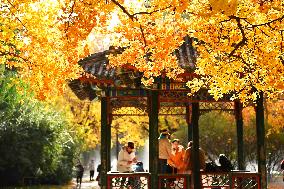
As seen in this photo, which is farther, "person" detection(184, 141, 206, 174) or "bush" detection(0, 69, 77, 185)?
"bush" detection(0, 69, 77, 185)

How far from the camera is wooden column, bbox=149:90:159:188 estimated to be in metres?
12.3

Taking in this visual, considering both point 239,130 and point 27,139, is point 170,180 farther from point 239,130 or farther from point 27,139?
point 27,139

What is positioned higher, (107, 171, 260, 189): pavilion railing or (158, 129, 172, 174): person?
(158, 129, 172, 174): person

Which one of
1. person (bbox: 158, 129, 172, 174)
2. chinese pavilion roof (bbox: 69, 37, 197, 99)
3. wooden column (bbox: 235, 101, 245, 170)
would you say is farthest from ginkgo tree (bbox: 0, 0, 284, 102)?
wooden column (bbox: 235, 101, 245, 170)

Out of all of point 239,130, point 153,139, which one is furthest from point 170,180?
point 239,130

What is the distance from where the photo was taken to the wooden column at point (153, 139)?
12273 mm

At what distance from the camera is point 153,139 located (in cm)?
1245

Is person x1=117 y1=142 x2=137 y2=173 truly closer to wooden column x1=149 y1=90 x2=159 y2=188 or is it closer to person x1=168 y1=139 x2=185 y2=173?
person x1=168 y1=139 x2=185 y2=173

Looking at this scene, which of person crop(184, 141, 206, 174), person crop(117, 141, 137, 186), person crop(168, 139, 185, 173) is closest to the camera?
person crop(168, 139, 185, 173)

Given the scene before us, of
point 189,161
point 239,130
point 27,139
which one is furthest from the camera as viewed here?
point 27,139

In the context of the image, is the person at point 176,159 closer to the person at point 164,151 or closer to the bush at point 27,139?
the person at point 164,151

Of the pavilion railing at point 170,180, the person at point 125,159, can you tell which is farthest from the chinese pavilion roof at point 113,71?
the person at point 125,159

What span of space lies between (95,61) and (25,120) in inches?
602

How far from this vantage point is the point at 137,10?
38.8 feet
